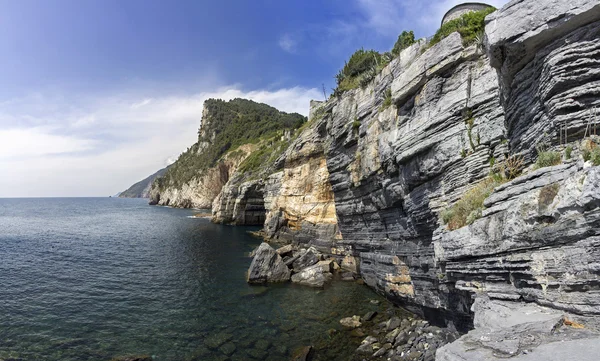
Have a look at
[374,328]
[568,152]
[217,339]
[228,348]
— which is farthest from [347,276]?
[568,152]

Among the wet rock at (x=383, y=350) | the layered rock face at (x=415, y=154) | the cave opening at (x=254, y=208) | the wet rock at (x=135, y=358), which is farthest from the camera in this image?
the cave opening at (x=254, y=208)

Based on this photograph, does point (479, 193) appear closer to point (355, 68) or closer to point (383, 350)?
point (383, 350)

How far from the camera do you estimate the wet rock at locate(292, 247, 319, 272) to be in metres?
32.2

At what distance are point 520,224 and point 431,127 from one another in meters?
8.83

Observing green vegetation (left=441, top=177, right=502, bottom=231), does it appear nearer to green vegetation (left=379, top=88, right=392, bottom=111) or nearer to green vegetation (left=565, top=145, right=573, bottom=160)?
green vegetation (left=565, top=145, right=573, bottom=160)

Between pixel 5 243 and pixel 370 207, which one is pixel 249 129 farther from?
pixel 370 207

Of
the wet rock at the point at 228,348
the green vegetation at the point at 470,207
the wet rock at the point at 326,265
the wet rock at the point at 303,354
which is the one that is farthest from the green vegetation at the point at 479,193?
the wet rock at the point at 326,265

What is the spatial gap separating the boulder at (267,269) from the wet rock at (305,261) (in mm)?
2181

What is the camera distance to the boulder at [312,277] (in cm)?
2803

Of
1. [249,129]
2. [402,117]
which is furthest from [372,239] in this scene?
[249,129]

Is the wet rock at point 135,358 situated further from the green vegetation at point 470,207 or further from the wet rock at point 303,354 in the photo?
the green vegetation at point 470,207

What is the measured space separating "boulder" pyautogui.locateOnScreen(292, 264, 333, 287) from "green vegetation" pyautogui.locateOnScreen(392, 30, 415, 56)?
774 inches

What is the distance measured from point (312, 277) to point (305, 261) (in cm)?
408

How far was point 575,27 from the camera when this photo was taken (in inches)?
387
